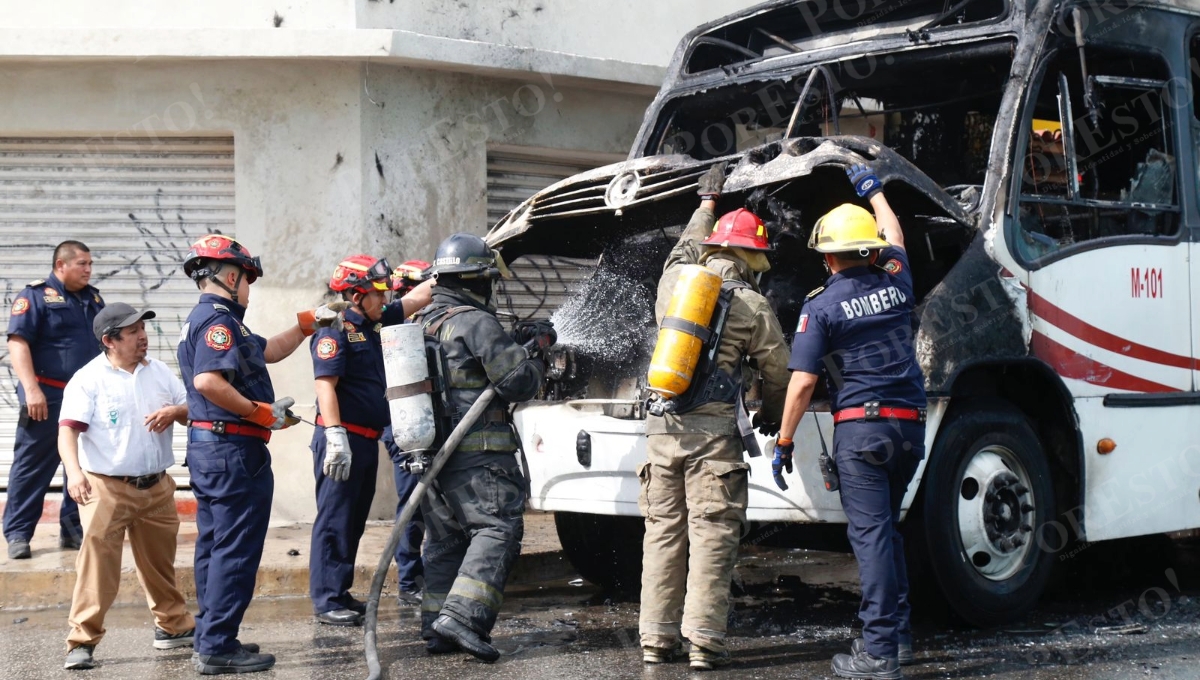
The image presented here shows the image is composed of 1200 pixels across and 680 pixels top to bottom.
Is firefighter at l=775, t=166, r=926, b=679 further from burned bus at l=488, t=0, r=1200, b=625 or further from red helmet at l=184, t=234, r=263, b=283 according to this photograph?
red helmet at l=184, t=234, r=263, b=283

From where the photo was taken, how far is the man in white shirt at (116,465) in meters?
5.51

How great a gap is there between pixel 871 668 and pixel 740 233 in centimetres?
176

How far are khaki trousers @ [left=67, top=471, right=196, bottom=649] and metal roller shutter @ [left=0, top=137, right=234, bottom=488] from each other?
3.45m

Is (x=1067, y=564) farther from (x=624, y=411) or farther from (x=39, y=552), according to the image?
(x=39, y=552)

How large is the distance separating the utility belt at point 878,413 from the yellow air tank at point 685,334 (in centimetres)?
62

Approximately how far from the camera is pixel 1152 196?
657 cm

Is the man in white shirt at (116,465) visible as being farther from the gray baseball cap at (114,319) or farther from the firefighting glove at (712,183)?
the firefighting glove at (712,183)

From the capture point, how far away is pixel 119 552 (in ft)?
18.5

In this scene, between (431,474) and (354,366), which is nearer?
(431,474)

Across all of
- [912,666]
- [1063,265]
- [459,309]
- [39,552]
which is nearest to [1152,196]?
[1063,265]

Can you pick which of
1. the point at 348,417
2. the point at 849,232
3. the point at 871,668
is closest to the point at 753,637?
the point at 871,668

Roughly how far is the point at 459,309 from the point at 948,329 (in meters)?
2.01

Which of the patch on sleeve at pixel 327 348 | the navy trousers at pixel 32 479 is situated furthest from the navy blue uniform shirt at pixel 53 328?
the patch on sleeve at pixel 327 348

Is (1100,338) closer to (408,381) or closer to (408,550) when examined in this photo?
(408,381)
